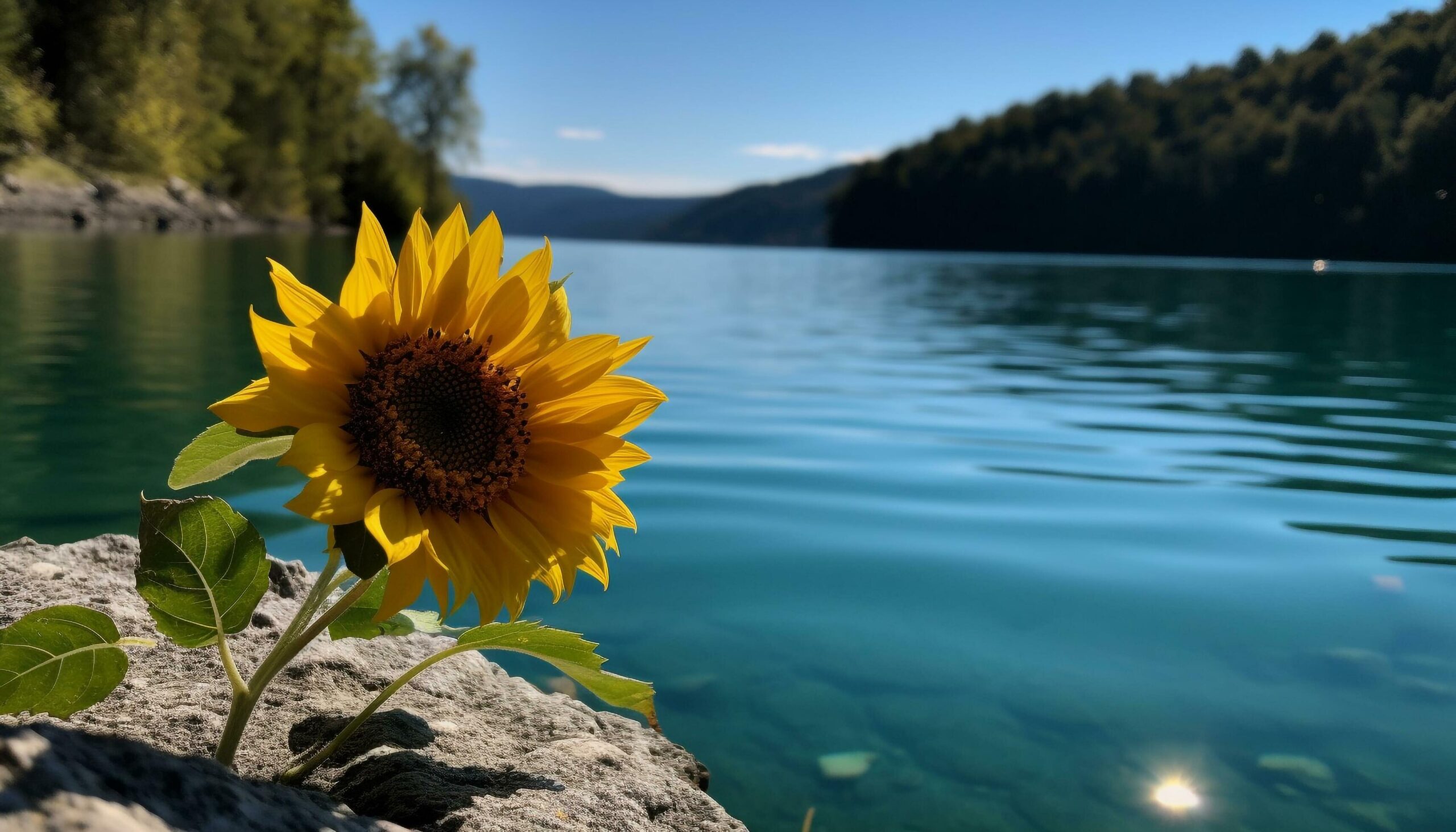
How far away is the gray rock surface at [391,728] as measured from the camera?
1.81m

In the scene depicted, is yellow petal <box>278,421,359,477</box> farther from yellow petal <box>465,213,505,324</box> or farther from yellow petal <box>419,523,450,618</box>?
yellow petal <box>465,213,505,324</box>

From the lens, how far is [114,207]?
156ft

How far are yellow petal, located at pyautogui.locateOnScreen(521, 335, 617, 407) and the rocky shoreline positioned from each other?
4283cm

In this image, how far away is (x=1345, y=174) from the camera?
82125 mm

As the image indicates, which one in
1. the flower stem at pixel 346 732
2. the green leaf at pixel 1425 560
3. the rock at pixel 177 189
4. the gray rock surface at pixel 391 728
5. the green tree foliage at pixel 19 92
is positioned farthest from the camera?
the rock at pixel 177 189

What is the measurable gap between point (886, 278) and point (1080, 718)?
4001 cm

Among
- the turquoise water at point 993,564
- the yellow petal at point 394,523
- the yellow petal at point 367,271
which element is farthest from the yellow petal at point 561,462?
the turquoise water at point 993,564

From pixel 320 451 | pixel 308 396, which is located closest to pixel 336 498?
pixel 320 451

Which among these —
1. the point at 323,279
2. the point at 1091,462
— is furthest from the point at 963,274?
the point at 1091,462

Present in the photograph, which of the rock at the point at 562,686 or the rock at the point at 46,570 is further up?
the rock at the point at 46,570

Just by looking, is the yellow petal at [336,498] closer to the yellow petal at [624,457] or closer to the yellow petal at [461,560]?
the yellow petal at [461,560]

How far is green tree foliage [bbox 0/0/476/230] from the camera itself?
149 ft

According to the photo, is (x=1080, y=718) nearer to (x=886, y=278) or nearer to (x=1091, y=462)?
(x=1091, y=462)

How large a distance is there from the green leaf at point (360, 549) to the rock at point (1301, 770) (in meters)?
2.46
